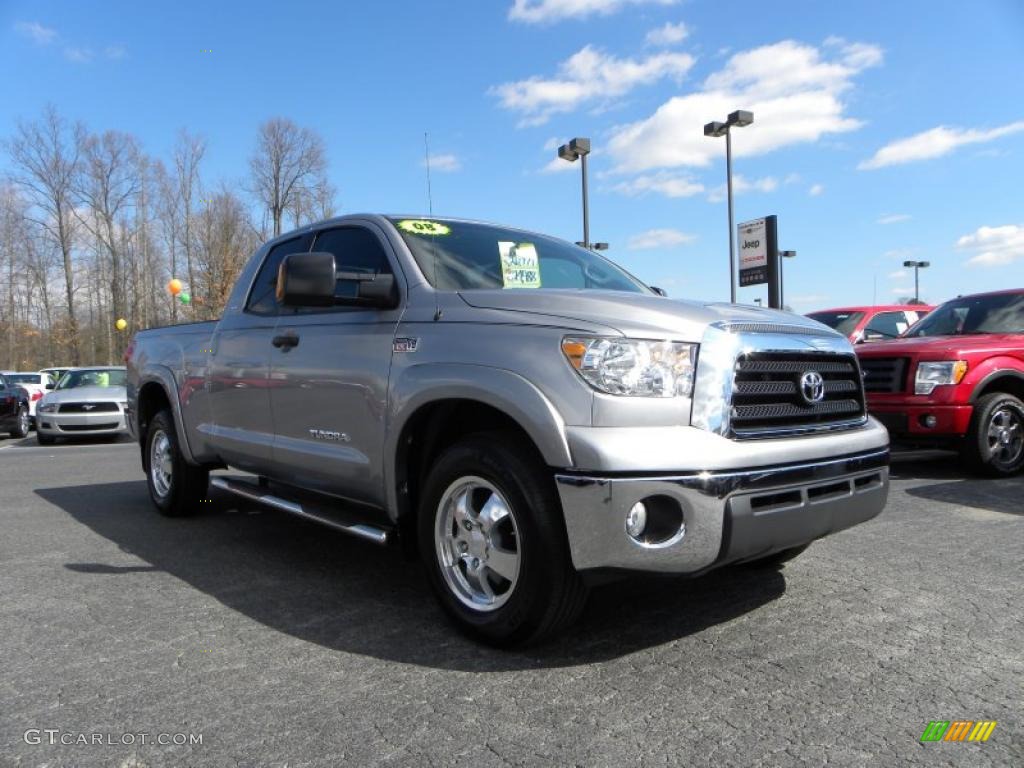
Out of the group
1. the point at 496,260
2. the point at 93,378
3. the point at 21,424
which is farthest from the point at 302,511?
the point at 21,424

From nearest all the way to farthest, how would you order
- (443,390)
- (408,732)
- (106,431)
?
(408,732)
(443,390)
(106,431)

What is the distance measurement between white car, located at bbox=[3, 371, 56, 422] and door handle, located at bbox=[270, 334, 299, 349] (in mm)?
15123

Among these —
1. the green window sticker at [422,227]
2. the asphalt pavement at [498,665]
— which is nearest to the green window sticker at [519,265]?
the green window sticker at [422,227]

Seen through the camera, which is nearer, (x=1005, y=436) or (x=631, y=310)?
(x=631, y=310)

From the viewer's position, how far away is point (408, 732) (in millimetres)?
2447

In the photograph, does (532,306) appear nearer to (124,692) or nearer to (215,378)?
(124,692)

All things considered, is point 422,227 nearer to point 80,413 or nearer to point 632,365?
point 632,365

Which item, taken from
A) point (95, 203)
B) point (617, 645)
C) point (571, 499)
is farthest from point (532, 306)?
point (95, 203)

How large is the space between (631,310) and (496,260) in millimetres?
1255

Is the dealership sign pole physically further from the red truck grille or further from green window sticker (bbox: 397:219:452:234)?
green window sticker (bbox: 397:219:452:234)

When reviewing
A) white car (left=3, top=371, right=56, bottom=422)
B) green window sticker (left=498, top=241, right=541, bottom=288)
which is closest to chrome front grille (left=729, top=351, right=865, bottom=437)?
green window sticker (left=498, top=241, right=541, bottom=288)

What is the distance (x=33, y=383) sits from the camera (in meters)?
19.9

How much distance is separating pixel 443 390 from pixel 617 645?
1249 mm

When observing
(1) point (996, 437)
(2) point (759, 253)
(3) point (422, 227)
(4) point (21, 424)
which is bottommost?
(4) point (21, 424)
